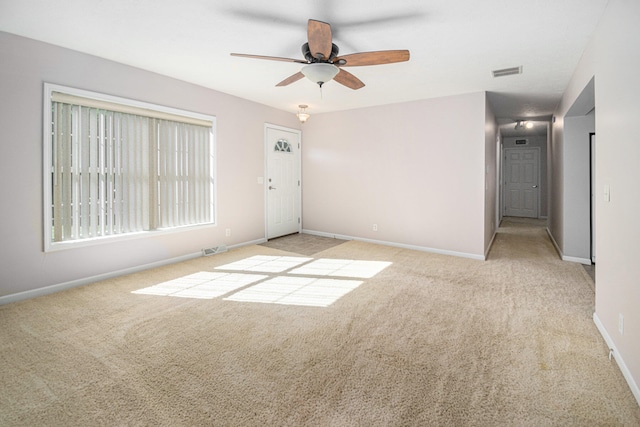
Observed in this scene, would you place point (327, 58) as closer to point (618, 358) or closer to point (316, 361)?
point (316, 361)

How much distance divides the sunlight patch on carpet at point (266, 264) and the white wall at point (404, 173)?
1808 mm

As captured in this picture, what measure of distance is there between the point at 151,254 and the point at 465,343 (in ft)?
12.3

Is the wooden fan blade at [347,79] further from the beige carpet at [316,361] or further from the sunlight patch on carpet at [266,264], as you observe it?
the sunlight patch on carpet at [266,264]

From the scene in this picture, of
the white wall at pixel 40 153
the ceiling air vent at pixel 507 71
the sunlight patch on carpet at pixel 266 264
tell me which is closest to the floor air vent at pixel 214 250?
the white wall at pixel 40 153

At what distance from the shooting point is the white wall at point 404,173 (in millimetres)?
4785

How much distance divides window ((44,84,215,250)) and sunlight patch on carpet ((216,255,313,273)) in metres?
0.93

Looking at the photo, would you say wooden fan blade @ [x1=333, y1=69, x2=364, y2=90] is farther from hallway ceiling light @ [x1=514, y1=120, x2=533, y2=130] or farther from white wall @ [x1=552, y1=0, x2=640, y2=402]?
hallway ceiling light @ [x1=514, y1=120, x2=533, y2=130]

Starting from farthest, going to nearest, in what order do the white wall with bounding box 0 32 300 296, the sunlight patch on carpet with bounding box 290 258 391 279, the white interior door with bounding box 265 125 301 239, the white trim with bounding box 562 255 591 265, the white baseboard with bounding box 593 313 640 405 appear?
1. the white interior door with bounding box 265 125 301 239
2. the white trim with bounding box 562 255 591 265
3. the sunlight patch on carpet with bounding box 290 258 391 279
4. the white wall with bounding box 0 32 300 296
5. the white baseboard with bounding box 593 313 640 405

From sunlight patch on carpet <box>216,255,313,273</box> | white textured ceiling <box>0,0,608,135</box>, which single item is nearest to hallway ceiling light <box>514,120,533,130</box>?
white textured ceiling <box>0,0,608,135</box>

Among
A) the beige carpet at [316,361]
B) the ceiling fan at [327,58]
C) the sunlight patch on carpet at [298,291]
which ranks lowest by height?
the beige carpet at [316,361]

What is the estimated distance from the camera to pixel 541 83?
4.22 m

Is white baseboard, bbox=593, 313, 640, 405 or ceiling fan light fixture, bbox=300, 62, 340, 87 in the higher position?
ceiling fan light fixture, bbox=300, 62, 340, 87

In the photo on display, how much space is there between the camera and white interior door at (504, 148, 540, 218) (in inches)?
365

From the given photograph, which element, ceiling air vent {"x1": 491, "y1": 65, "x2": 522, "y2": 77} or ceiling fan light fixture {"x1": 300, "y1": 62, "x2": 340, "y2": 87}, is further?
ceiling air vent {"x1": 491, "y1": 65, "x2": 522, "y2": 77}
